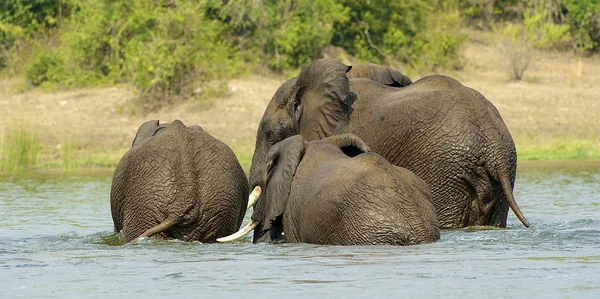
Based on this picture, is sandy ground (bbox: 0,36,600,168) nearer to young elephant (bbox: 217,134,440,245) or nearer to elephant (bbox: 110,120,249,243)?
elephant (bbox: 110,120,249,243)

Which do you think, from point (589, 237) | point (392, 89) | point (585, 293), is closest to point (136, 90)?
point (392, 89)

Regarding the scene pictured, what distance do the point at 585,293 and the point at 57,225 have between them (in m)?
6.15

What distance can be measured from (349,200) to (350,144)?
0.93 meters

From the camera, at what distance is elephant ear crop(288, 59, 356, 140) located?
9836mm

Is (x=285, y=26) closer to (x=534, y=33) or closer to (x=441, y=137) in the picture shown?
(x=534, y=33)

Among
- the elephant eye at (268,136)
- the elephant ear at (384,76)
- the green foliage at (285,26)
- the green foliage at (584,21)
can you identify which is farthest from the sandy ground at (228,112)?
the elephant eye at (268,136)

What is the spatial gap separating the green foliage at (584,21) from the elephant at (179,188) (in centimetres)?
1742

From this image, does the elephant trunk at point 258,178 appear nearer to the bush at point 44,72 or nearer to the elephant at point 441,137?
the elephant at point 441,137

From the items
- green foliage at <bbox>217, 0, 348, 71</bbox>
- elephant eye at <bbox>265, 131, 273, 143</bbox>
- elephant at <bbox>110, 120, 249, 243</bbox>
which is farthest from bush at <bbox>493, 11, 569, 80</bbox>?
elephant at <bbox>110, 120, 249, 243</bbox>

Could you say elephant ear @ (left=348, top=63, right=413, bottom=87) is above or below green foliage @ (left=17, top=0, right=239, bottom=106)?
above

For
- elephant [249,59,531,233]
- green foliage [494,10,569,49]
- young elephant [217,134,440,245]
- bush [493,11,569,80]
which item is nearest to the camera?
young elephant [217,134,440,245]

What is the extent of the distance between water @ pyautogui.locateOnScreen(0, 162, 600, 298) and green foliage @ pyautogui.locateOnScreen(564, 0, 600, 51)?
1555cm

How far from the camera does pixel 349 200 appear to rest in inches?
314

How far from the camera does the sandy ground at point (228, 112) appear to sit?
2000cm
